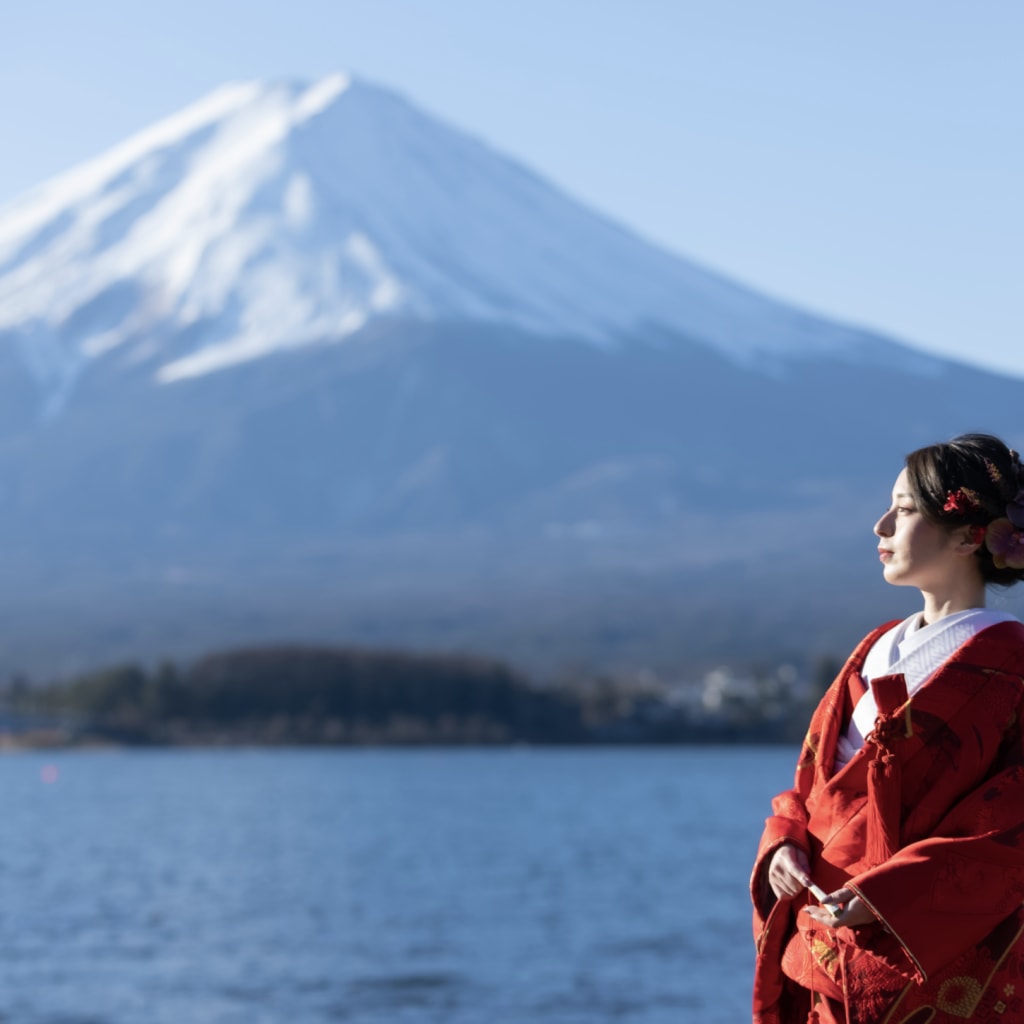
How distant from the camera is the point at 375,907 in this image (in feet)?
92.0

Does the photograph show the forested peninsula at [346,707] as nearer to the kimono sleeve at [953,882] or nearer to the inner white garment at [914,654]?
the inner white garment at [914,654]

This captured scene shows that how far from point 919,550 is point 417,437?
551 ft

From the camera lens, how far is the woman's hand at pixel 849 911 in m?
2.95

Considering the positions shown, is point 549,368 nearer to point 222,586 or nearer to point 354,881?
point 222,586

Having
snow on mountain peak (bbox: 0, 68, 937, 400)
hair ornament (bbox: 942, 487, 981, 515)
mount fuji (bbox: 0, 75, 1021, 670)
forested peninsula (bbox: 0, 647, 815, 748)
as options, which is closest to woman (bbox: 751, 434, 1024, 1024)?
hair ornament (bbox: 942, 487, 981, 515)

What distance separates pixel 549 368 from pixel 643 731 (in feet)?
284

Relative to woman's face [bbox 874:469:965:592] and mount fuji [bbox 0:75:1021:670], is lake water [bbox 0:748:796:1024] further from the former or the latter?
mount fuji [bbox 0:75:1021:670]

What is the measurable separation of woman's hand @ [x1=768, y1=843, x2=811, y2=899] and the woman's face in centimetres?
44

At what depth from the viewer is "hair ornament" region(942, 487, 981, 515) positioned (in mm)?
3090

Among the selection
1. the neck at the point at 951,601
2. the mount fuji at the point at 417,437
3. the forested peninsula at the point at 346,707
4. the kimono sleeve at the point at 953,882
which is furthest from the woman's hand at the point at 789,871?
the mount fuji at the point at 417,437

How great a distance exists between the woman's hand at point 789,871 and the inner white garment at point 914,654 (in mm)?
156

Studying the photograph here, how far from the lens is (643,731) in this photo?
9062cm

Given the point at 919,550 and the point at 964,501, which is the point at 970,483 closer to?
the point at 964,501

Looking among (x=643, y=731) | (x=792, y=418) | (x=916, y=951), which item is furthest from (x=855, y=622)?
(x=916, y=951)
